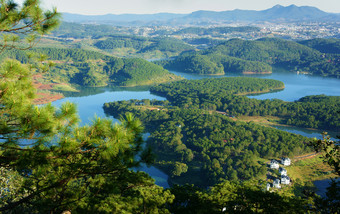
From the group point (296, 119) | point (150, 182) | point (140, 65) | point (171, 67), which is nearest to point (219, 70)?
point (171, 67)

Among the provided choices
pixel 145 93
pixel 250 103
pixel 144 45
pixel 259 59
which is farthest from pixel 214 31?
pixel 250 103

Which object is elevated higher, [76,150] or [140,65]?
[76,150]

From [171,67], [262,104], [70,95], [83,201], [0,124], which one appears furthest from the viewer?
[171,67]

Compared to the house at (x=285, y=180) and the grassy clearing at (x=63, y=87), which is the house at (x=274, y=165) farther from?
the grassy clearing at (x=63, y=87)

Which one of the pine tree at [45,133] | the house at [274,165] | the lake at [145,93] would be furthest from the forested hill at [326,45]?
the pine tree at [45,133]

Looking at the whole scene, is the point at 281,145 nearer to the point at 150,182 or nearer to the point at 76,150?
the point at 150,182

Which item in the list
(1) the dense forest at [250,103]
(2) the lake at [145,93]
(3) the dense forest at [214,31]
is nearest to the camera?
(1) the dense forest at [250,103]
